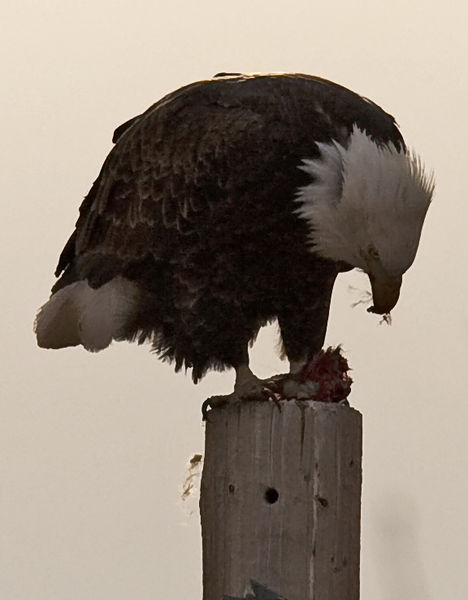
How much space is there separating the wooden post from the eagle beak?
106 cm

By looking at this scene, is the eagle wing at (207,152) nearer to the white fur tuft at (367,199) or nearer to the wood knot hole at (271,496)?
the white fur tuft at (367,199)

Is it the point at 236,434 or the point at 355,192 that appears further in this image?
the point at 355,192

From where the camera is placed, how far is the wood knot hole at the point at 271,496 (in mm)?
4172

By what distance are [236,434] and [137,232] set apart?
161 cm

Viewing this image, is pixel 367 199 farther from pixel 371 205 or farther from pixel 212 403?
pixel 212 403

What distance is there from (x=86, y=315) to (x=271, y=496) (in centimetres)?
195

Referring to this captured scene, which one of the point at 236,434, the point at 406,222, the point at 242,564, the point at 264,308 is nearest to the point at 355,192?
the point at 406,222

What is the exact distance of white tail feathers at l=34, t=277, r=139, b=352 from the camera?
5.80 m

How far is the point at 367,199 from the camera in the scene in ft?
17.2

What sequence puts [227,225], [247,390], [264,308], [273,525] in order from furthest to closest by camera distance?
[264,308] < [227,225] < [247,390] < [273,525]

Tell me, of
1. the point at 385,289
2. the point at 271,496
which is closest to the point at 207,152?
the point at 385,289

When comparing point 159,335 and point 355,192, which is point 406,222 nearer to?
point 355,192

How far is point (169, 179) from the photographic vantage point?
5613 millimetres

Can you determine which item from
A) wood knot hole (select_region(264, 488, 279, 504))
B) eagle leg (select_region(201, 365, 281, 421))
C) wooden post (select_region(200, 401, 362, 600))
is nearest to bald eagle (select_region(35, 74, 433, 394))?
eagle leg (select_region(201, 365, 281, 421))
